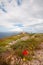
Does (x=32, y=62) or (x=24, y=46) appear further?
(x=24, y=46)

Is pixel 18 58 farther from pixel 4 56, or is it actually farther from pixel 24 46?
pixel 24 46

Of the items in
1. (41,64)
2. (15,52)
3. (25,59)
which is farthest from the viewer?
(15,52)

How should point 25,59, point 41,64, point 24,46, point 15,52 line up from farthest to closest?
point 24,46
point 15,52
point 25,59
point 41,64

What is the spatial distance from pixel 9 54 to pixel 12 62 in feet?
3.33

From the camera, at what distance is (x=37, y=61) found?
11.3 m

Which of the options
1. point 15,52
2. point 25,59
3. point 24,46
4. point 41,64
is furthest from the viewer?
point 24,46

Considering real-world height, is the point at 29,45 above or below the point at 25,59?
above

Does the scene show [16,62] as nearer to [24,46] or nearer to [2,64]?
[2,64]

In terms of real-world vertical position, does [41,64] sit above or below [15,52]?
below

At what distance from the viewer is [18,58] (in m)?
11.4

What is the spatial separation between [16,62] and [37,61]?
157cm

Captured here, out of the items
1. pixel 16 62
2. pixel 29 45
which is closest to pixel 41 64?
pixel 16 62

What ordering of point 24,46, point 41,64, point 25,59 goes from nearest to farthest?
point 41,64
point 25,59
point 24,46

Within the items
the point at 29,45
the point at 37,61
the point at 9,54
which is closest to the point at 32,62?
the point at 37,61
